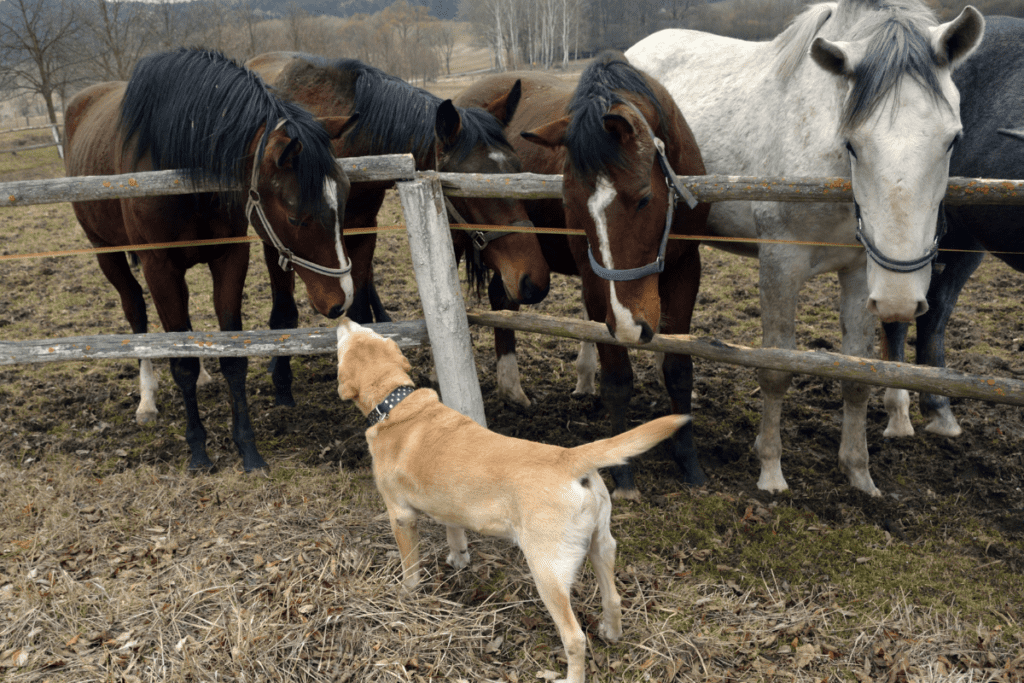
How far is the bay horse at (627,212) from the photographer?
109 inches

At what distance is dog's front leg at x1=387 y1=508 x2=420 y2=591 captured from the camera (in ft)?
8.91

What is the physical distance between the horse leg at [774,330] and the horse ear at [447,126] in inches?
Answer: 70.1

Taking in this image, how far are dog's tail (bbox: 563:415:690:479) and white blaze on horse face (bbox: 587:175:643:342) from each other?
0.82 metres

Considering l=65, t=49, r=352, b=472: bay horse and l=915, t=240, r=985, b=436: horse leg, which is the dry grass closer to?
l=65, t=49, r=352, b=472: bay horse

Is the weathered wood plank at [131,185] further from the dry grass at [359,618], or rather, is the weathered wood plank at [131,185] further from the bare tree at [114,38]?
the bare tree at [114,38]

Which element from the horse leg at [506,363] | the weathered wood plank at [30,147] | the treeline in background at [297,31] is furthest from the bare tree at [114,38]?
the horse leg at [506,363]

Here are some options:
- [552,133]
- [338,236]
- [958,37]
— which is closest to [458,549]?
[338,236]

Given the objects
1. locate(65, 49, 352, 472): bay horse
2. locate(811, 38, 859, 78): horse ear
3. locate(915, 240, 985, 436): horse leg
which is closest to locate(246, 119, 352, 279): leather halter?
locate(65, 49, 352, 472): bay horse

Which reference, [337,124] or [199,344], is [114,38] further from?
[199,344]

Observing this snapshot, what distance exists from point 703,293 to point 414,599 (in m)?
4.89

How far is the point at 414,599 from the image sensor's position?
9.04ft

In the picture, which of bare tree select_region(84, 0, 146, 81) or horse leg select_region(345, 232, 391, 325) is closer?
horse leg select_region(345, 232, 391, 325)

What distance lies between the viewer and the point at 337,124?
367 cm

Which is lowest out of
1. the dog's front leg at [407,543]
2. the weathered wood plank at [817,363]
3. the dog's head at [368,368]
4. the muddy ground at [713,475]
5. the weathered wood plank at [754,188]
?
the muddy ground at [713,475]
